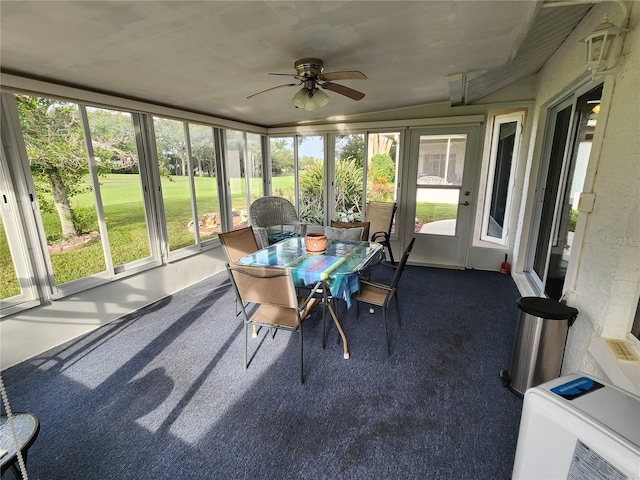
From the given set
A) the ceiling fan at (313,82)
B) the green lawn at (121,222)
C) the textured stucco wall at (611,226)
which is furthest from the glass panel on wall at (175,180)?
the textured stucco wall at (611,226)

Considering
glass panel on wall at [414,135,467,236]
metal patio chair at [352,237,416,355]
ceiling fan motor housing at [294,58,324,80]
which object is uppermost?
A: ceiling fan motor housing at [294,58,324,80]

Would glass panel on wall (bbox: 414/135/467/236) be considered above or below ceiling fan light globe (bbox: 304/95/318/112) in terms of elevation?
below

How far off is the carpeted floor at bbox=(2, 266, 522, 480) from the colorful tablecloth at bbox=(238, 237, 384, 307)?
61cm

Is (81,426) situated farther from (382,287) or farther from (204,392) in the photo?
(382,287)

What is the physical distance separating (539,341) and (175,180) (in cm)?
381

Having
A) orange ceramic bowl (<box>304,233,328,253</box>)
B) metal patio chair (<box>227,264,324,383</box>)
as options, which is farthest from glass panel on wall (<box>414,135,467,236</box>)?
metal patio chair (<box>227,264,324,383</box>)

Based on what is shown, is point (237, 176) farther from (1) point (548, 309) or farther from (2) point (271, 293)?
(1) point (548, 309)

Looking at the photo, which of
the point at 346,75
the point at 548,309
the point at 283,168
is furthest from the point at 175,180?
the point at 548,309

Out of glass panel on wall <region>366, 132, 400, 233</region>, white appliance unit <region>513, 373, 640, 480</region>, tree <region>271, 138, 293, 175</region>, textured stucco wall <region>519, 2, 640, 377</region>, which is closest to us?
white appliance unit <region>513, 373, 640, 480</region>

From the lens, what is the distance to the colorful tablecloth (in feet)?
6.93

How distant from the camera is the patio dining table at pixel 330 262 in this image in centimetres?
212

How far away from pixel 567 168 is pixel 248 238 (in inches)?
121

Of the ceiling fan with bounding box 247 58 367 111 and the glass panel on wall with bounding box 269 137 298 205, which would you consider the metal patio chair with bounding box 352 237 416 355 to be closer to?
the ceiling fan with bounding box 247 58 367 111

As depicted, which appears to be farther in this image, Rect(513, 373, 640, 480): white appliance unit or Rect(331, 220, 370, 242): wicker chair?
Rect(331, 220, 370, 242): wicker chair
